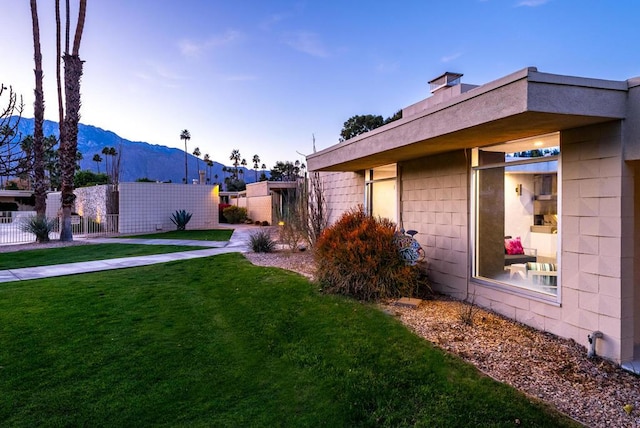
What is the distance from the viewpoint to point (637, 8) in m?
7.84

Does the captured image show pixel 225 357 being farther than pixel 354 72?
No

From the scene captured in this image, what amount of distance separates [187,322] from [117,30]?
14.7 metres

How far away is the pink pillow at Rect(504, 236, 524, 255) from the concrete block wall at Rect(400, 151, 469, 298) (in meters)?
0.62

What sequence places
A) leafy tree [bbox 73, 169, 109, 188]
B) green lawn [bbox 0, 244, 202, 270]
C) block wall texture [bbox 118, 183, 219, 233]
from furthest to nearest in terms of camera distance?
leafy tree [bbox 73, 169, 109, 188]
block wall texture [bbox 118, 183, 219, 233]
green lawn [bbox 0, 244, 202, 270]

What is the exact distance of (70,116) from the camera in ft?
50.0

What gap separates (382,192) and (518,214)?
392 centimetres

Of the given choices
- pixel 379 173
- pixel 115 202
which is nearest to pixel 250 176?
pixel 115 202

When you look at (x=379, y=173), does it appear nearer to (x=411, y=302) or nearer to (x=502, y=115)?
(x=411, y=302)

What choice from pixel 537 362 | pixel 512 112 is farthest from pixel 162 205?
pixel 537 362

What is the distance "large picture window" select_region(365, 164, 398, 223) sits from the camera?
8.57m

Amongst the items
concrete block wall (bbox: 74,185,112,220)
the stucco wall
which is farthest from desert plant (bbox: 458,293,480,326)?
the stucco wall

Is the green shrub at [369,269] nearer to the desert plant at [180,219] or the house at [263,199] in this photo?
the desert plant at [180,219]

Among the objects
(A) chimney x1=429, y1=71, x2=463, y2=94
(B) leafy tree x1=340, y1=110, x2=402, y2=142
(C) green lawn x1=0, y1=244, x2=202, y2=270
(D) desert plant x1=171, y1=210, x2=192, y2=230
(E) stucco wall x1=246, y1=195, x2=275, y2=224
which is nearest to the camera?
(A) chimney x1=429, y1=71, x2=463, y2=94

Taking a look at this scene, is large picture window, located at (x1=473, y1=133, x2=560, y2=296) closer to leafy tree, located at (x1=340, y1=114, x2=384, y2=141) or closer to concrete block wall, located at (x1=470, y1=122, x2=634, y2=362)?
concrete block wall, located at (x1=470, y1=122, x2=634, y2=362)
